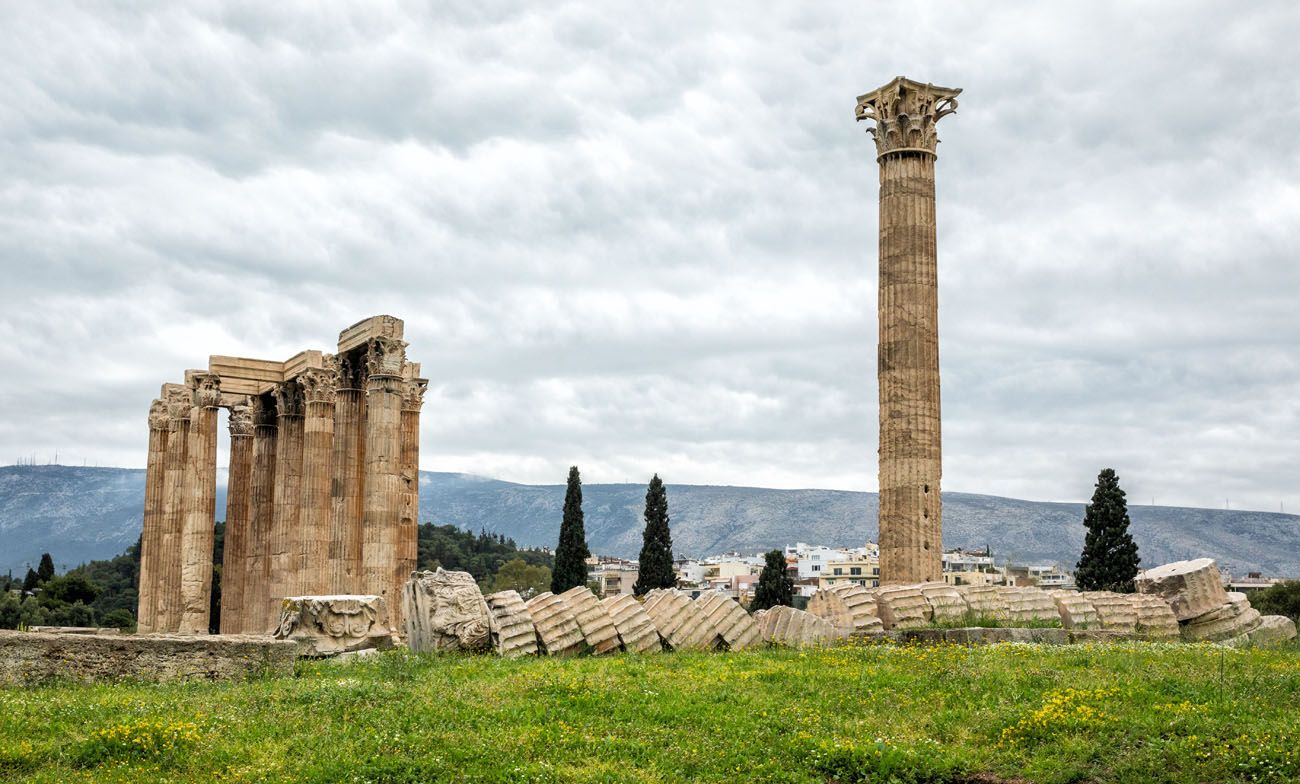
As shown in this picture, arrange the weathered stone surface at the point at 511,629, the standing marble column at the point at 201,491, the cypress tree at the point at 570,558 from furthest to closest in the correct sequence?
the cypress tree at the point at 570,558 < the standing marble column at the point at 201,491 < the weathered stone surface at the point at 511,629

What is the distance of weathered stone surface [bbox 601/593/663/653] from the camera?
23.3 meters

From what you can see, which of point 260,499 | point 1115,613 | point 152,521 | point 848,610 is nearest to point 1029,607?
point 1115,613

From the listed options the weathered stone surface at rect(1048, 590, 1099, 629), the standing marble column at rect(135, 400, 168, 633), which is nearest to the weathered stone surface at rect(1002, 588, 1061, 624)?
the weathered stone surface at rect(1048, 590, 1099, 629)

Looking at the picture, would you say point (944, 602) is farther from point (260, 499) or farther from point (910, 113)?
point (260, 499)

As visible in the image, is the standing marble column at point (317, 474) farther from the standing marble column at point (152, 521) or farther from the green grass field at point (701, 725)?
the green grass field at point (701, 725)

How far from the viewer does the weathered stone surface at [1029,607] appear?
81.8 ft

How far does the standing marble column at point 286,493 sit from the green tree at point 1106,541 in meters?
37.6

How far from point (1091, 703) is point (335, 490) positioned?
92.9 ft

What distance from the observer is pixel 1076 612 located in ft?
81.3

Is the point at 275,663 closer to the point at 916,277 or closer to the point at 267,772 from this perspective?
the point at 267,772

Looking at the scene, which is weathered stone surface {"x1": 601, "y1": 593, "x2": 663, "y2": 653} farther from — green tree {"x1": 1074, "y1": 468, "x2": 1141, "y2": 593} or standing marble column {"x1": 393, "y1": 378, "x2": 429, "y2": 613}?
green tree {"x1": 1074, "y1": 468, "x2": 1141, "y2": 593}

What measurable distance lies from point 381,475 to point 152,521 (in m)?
16.3

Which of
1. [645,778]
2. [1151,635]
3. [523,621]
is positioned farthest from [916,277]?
[645,778]

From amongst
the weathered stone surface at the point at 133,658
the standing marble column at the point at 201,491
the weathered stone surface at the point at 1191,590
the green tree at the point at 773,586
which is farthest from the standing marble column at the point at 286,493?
the green tree at the point at 773,586
